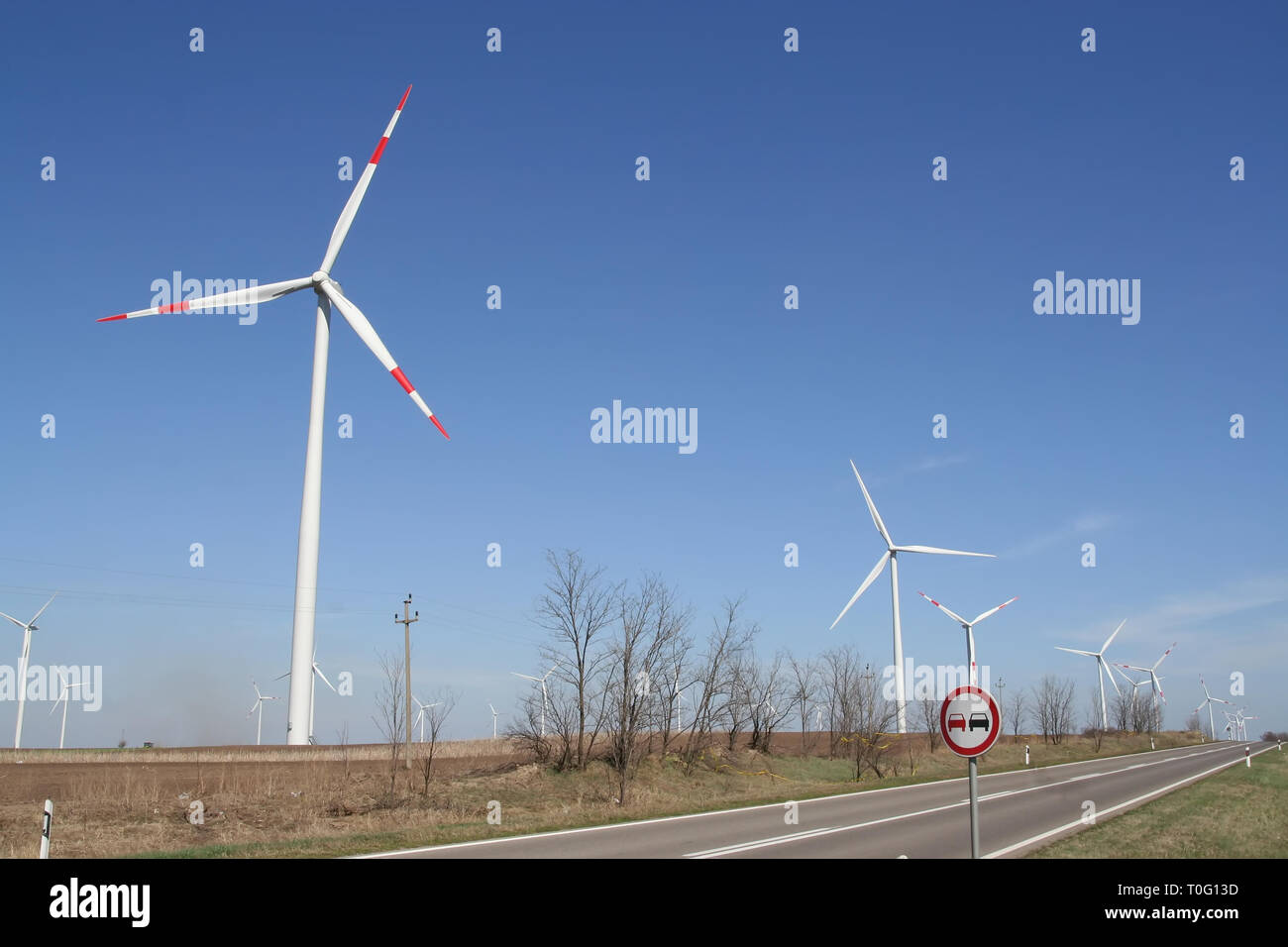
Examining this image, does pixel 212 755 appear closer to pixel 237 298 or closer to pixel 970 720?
pixel 237 298

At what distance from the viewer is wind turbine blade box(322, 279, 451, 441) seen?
40.1 meters

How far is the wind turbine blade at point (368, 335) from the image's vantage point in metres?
40.1

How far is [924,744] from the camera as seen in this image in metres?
80.9

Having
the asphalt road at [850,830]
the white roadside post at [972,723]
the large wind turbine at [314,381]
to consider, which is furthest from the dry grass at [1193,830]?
the large wind turbine at [314,381]

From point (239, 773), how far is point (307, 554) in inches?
402

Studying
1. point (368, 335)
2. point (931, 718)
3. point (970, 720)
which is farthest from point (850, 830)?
point (931, 718)

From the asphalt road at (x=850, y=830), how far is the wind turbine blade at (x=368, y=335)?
2092 centimetres

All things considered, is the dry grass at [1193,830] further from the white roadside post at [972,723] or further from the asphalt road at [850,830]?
the white roadside post at [972,723]

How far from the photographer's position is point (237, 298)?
44688mm

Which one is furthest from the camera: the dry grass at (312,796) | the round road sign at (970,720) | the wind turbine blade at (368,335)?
the wind turbine blade at (368,335)

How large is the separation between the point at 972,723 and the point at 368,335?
1501 inches

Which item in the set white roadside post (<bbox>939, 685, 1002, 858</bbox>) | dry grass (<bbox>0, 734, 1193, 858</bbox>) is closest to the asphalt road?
dry grass (<bbox>0, 734, 1193, 858</bbox>)

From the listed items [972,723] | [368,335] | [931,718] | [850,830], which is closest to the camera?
[972,723]
